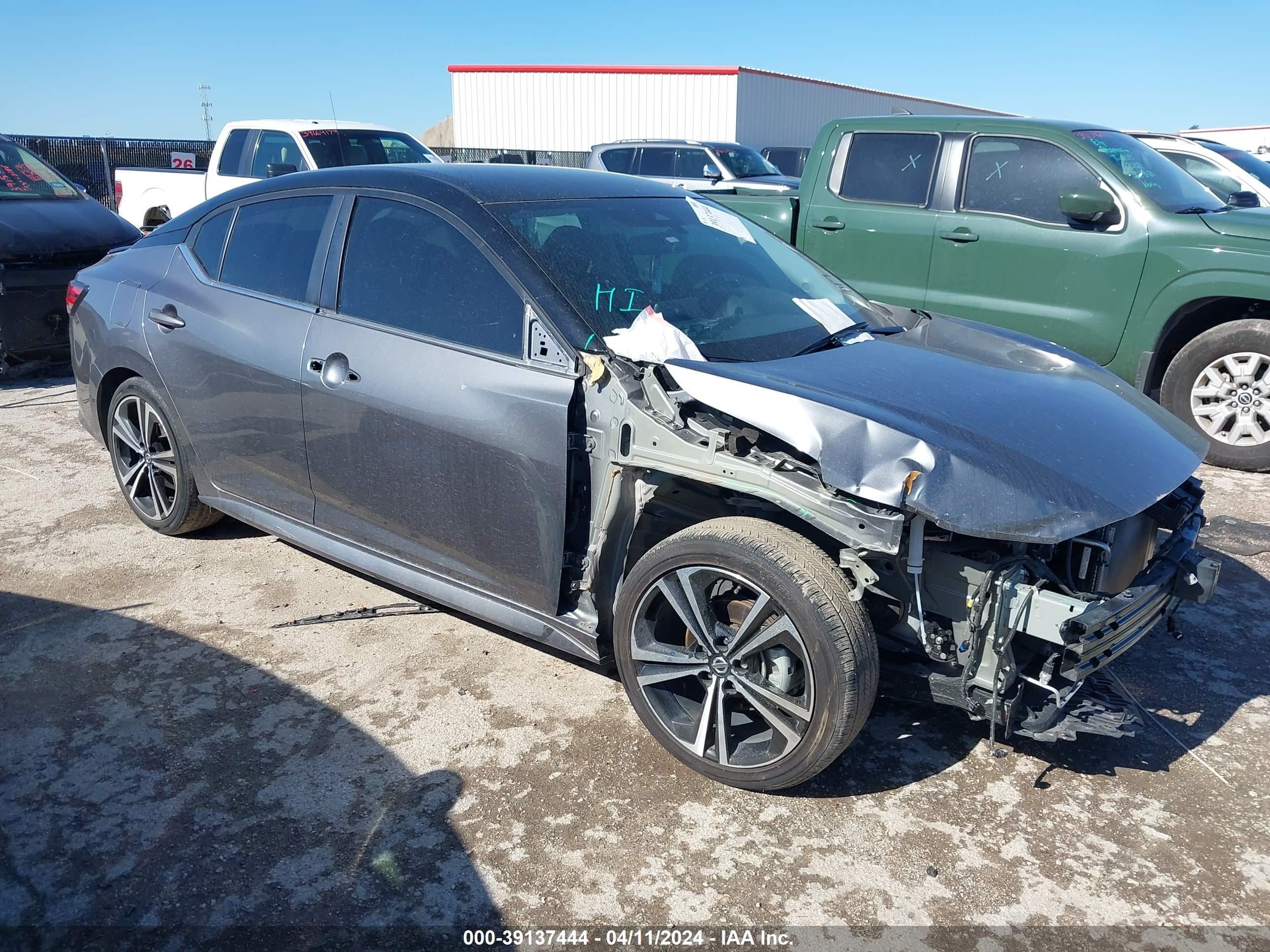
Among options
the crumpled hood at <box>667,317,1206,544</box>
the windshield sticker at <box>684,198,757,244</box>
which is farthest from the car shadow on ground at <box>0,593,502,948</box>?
the windshield sticker at <box>684,198,757,244</box>

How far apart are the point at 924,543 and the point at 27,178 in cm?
883

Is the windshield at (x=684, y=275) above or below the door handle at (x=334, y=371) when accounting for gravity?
above

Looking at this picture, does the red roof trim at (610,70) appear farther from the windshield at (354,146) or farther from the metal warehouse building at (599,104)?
the windshield at (354,146)

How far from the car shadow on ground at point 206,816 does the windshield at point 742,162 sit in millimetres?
11285

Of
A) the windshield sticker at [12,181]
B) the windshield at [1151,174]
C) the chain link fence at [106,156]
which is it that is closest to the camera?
the windshield at [1151,174]

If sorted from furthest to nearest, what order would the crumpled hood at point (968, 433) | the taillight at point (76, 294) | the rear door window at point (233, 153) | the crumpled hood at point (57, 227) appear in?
the rear door window at point (233, 153), the crumpled hood at point (57, 227), the taillight at point (76, 294), the crumpled hood at point (968, 433)

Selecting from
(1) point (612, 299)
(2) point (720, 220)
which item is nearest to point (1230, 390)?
(2) point (720, 220)

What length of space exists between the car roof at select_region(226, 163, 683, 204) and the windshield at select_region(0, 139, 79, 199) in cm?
544

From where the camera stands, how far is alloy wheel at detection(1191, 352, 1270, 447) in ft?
19.4

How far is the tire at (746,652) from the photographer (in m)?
2.81

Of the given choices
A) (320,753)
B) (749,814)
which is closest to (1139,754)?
(749,814)

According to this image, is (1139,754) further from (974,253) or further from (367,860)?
(974,253)

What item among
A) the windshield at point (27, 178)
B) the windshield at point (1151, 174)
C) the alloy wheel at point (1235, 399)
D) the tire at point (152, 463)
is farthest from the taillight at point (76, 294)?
the alloy wheel at point (1235, 399)

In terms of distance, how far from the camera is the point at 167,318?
14.9 feet
